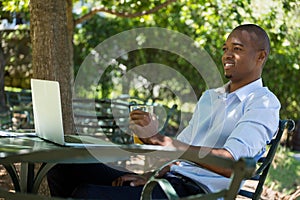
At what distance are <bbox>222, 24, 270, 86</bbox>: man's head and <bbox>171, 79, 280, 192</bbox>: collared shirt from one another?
63 mm

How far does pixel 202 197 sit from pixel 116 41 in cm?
842

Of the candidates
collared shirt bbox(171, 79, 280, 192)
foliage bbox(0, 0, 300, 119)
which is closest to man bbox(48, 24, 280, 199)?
collared shirt bbox(171, 79, 280, 192)

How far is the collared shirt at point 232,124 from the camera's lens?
2.08m

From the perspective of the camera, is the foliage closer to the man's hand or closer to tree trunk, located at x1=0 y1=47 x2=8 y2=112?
tree trunk, located at x1=0 y1=47 x2=8 y2=112

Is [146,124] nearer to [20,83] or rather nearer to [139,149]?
[139,149]

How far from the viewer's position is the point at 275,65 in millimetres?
9312

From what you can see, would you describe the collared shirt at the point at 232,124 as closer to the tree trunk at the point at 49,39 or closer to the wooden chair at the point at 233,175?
the wooden chair at the point at 233,175

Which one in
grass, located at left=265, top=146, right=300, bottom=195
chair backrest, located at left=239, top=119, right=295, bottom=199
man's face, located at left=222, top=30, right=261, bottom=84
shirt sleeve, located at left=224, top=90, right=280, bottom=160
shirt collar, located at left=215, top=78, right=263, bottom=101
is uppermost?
man's face, located at left=222, top=30, right=261, bottom=84

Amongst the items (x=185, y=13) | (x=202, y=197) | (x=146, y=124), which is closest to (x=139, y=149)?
(x=146, y=124)

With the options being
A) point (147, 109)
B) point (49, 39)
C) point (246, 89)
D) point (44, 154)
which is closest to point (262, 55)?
point (246, 89)

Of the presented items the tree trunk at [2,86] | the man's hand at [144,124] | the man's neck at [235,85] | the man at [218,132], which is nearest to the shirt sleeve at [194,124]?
the man at [218,132]

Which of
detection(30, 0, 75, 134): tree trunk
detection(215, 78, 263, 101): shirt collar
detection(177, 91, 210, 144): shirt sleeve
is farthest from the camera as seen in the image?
detection(30, 0, 75, 134): tree trunk

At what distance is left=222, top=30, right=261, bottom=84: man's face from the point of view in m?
2.43

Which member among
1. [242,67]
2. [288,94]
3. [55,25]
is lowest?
[288,94]
